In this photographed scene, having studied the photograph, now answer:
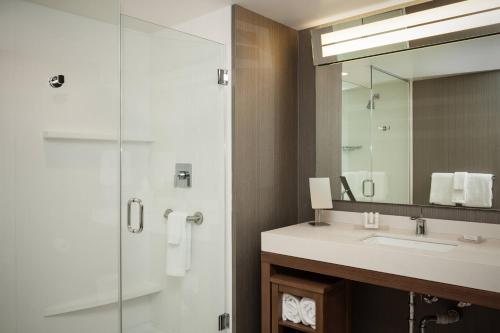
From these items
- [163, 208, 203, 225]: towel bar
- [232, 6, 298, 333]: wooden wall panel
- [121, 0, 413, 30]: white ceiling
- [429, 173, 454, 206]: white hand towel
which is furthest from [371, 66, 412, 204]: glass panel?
[163, 208, 203, 225]: towel bar

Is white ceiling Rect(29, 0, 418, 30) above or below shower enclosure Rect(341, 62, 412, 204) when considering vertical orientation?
above

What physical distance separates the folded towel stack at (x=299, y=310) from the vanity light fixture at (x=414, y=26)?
1546 mm

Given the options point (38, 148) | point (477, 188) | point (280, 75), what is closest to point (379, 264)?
point (477, 188)

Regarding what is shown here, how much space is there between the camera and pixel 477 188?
213 cm

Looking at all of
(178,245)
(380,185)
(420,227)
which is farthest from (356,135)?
(178,245)

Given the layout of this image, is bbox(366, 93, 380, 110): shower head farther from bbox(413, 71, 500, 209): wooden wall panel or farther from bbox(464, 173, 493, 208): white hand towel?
bbox(464, 173, 493, 208): white hand towel

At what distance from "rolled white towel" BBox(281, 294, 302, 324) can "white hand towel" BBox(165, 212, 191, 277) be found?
0.59 metres

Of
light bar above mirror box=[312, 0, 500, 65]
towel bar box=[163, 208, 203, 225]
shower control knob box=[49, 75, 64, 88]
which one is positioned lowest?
towel bar box=[163, 208, 203, 225]

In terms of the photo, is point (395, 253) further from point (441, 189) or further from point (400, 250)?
point (441, 189)

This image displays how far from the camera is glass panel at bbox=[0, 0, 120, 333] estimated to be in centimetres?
175

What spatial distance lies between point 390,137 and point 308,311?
1.14 meters

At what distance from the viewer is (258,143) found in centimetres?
256

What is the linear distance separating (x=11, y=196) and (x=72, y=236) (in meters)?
0.34

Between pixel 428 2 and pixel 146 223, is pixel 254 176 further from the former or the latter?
pixel 428 2
